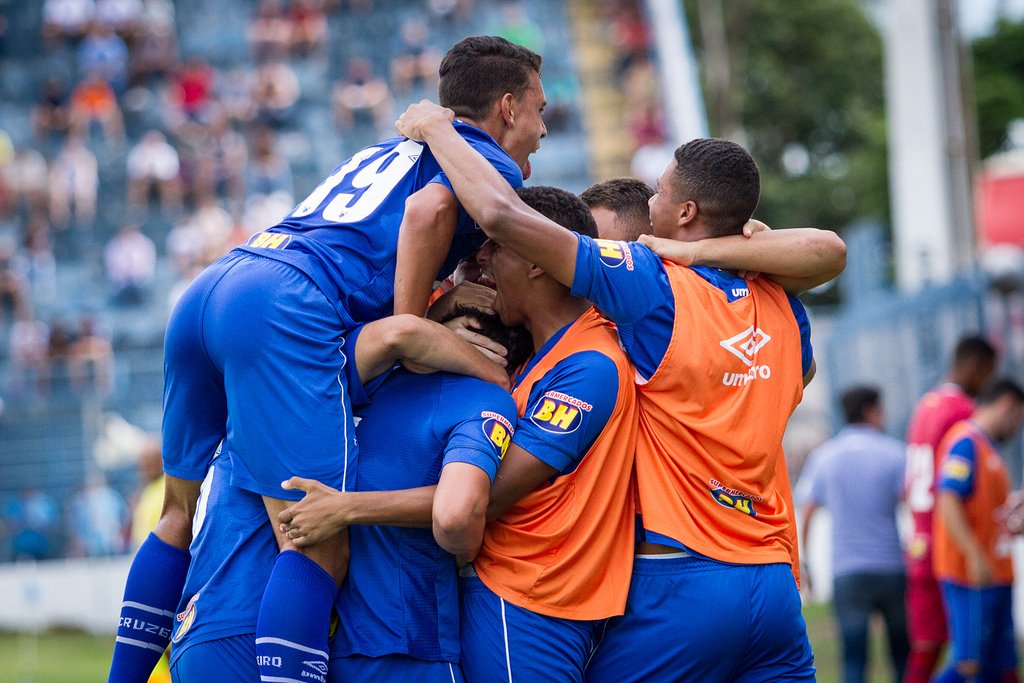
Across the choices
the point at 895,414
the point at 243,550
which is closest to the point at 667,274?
the point at 243,550

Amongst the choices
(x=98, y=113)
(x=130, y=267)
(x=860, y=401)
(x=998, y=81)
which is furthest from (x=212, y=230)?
(x=998, y=81)

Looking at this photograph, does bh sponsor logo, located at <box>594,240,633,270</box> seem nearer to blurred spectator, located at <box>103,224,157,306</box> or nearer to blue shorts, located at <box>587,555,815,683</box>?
blue shorts, located at <box>587,555,815,683</box>

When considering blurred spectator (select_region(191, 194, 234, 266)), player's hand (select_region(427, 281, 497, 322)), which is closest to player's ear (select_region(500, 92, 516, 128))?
player's hand (select_region(427, 281, 497, 322))

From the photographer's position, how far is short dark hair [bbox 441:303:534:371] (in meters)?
4.12

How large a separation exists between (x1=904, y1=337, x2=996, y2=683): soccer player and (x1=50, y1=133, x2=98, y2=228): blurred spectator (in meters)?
15.3

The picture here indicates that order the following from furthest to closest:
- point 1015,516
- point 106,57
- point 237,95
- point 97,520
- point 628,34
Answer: point 628,34 < point 106,57 < point 237,95 < point 97,520 < point 1015,516

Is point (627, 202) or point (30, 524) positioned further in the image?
point (30, 524)

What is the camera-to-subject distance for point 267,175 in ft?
66.5

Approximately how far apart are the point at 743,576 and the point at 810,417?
16306 millimetres

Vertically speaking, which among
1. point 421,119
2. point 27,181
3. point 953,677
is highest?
point 27,181

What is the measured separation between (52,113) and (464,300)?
20.2 metres

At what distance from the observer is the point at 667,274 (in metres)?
3.93

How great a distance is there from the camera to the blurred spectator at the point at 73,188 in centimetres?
2066

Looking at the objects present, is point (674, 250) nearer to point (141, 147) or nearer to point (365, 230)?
point (365, 230)
